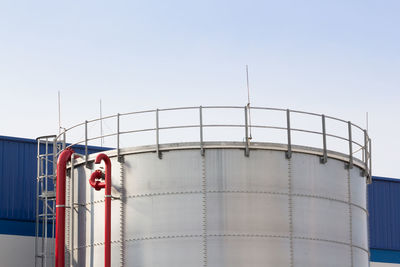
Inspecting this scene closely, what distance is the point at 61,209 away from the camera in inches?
998

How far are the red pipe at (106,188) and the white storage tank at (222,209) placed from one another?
260 millimetres

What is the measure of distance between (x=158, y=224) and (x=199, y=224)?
4.11 feet

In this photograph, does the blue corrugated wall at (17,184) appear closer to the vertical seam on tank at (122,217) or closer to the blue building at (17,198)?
the blue building at (17,198)

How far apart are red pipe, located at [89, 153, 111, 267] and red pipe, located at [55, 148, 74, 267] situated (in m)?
1.32

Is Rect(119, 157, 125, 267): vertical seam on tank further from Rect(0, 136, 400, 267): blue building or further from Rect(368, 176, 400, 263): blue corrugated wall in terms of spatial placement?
Rect(368, 176, 400, 263): blue corrugated wall

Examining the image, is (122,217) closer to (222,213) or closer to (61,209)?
(61,209)

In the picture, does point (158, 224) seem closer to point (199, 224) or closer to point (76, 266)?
point (199, 224)

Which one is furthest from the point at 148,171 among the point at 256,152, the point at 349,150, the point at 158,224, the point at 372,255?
the point at 372,255

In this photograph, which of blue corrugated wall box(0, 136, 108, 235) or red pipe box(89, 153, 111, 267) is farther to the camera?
blue corrugated wall box(0, 136, 108, 235)

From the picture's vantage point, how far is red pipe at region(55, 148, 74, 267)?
2505cm

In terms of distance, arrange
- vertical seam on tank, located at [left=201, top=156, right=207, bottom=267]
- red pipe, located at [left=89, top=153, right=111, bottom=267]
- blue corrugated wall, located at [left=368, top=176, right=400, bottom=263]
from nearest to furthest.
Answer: vertical seam on tank, located at [left=201, top=156, right=207, bottom=267]
red pipe, located at [left=89, top=153, right=111, bottom=267]
blue corrugated wall, located at [left=368, top=176, right=400, bottom=263]

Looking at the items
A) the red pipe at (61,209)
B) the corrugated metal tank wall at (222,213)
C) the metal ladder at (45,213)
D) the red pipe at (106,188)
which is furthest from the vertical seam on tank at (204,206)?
the metal ladder at (45,213)

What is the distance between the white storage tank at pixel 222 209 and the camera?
23203mm

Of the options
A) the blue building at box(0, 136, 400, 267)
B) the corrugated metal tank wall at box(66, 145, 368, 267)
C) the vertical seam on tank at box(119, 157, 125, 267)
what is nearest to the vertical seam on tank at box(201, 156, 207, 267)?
the corrugated metal tank wall at box(66, 145, 368, 267)
